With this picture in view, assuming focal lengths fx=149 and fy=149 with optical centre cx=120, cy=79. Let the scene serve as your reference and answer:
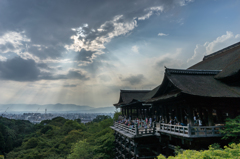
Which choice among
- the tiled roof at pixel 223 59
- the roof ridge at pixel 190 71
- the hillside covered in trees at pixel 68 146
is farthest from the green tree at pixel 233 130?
the hillside covered in trees at pixel 68 146

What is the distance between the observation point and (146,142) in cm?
1794

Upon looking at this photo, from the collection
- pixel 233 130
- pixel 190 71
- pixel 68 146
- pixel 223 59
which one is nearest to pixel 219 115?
pixel 233 130

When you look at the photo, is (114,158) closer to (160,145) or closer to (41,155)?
(160,145)

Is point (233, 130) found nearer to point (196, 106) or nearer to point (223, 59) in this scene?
point (196, 106)

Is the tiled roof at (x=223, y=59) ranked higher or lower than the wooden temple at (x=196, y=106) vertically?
higher

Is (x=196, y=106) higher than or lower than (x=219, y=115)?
higher

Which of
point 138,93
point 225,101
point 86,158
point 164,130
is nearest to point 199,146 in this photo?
point 164,130

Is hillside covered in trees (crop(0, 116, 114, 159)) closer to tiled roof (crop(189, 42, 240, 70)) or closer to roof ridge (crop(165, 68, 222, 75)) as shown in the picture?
roof ridge (crop(165, 68, 222, 75))

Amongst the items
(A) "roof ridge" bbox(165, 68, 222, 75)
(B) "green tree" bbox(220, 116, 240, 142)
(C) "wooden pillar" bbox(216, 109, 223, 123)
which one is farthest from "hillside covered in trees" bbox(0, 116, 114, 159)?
(B) "green tree" bbox(220, 116, 240, 142)

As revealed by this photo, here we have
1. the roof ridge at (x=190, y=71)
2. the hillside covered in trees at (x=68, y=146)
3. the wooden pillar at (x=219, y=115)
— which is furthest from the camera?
the hillside covered in trees at (x=68, y=146)

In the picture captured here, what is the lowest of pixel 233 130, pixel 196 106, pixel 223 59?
pixel 233 130

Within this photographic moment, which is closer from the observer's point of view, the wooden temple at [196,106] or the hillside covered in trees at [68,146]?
the wooden temple at [196,106]

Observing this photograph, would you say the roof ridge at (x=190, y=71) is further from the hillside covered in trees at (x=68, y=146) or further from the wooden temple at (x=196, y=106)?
the hillside covered in trees at (x=68, y=146)

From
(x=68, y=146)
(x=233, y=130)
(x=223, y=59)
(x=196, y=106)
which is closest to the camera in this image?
(x=233, y=130)
